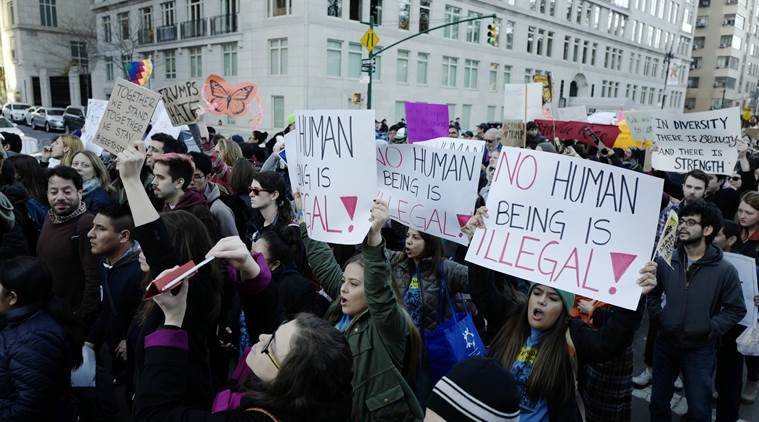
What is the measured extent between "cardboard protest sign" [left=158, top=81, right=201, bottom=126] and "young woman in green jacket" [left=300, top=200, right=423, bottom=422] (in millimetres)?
5141

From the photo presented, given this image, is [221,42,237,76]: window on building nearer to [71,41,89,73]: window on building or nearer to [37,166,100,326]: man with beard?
[71,41,89,73]: window on building

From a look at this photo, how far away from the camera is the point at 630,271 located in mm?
2459

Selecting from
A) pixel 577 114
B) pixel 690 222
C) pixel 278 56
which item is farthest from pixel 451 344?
pixel 278 56

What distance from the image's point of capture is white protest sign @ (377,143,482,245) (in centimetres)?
331

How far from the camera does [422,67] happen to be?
114 ft

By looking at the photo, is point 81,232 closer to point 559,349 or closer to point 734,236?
point 559,349

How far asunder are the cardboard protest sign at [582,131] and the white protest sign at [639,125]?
Result: 1.23 feet

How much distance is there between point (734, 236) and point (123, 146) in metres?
5.75

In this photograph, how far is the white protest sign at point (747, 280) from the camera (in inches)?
154

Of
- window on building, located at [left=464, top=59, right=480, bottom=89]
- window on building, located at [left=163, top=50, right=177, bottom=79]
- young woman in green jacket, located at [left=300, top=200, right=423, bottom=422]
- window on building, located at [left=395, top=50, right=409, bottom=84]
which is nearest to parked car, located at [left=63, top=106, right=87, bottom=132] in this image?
window on building, located at [left=163, top=50, right=177, bottom=79]

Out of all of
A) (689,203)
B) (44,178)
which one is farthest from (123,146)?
(689,203)

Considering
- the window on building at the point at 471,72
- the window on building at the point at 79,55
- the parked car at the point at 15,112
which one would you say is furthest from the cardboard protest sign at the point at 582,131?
the window on building at the point at 79,55

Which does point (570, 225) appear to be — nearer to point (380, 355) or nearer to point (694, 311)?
point (380, 355)

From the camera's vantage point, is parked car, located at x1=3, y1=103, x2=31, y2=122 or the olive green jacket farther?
parked car, located at x1=3, y1=103, x2=31, y2=122
